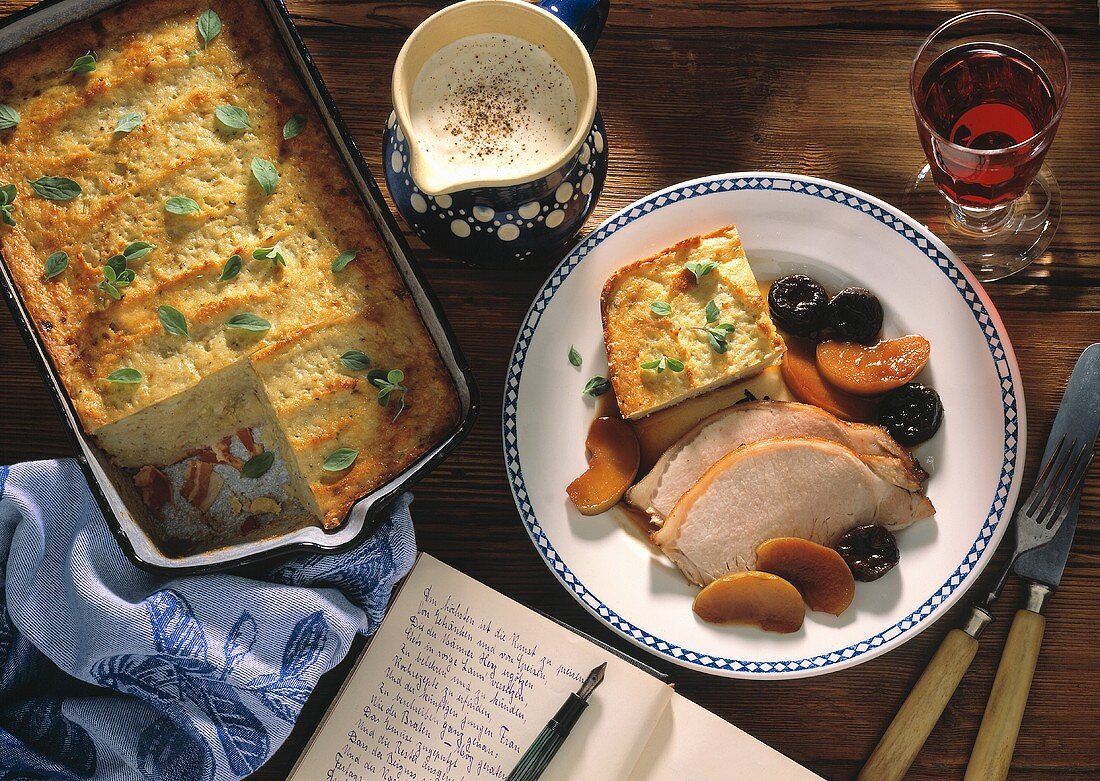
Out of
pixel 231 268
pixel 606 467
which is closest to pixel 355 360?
pixel 231 268

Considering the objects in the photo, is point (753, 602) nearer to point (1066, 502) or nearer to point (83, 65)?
point (1066, 502)

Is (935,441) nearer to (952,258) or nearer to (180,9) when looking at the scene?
(952,258)

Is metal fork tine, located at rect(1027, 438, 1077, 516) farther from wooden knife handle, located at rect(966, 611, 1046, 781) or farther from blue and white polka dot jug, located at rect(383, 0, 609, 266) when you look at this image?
→ blue and white polka dot jug, located at rect(383, 0, 609, 266)

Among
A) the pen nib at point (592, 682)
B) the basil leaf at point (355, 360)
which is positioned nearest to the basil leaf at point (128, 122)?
the basil leaf at point (355, 360)

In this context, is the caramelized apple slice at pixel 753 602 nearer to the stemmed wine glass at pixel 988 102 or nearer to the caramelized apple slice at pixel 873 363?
the caramelized apple slice at pixel 873 363

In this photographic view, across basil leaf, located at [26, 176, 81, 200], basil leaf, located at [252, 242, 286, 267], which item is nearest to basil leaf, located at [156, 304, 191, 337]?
basil leaf, located at [252, 242, 286, 267]

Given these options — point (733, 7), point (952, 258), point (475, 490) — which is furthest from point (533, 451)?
point (733, 7)
